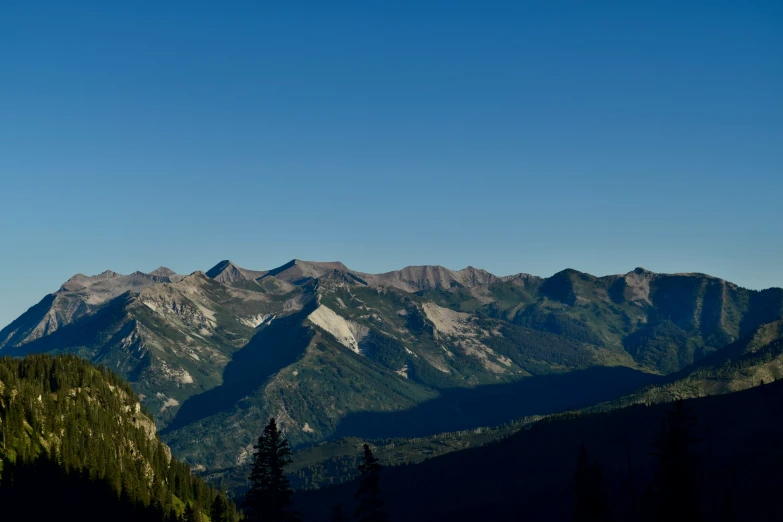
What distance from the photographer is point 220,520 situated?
112750 mm

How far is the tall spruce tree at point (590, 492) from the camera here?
7900 centimetres

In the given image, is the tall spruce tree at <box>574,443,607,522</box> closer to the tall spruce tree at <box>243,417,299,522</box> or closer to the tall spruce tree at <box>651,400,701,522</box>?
the tall spruce tree at <box>651,400,701,522</box>

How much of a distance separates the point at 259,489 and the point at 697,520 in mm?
41632

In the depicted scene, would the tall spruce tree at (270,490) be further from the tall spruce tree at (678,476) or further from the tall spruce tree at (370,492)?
the tall spruce tree at (678,476)

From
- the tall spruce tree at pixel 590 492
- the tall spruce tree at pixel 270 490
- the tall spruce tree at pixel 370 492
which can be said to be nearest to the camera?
the tall spruce tree at pixel 370 492

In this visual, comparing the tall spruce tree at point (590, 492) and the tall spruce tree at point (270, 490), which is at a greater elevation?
the tall spruce tree at point (270, 490)

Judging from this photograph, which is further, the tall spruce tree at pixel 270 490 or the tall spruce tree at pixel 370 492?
the tall spruce tree at pixel 270 490

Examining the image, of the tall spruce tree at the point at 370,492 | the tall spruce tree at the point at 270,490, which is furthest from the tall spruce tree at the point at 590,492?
the tall spruce tree at the point at 270,490

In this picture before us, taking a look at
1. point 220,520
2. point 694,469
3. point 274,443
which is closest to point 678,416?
point 694,469

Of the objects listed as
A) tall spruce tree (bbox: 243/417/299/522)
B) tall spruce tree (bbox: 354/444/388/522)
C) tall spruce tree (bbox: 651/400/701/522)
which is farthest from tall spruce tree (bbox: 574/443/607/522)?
tall spruce tree (bbox: 243/417/299/522)

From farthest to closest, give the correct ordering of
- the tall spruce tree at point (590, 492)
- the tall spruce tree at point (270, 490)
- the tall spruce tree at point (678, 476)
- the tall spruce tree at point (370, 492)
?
the tall spruce tree at point (270, 490) < the tall spruce tree at point (590, 492) < the tall spruce tree at point (370, 492) < the tall spruce tree at point (678, 476)

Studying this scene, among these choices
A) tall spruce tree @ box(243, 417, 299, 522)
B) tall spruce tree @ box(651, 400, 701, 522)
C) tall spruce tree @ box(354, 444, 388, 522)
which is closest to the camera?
tall spruce tree @ box(651, 400, 701, 522)

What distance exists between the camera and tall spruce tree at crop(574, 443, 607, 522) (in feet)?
259

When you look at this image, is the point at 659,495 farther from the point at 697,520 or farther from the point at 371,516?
the point at 371,516
